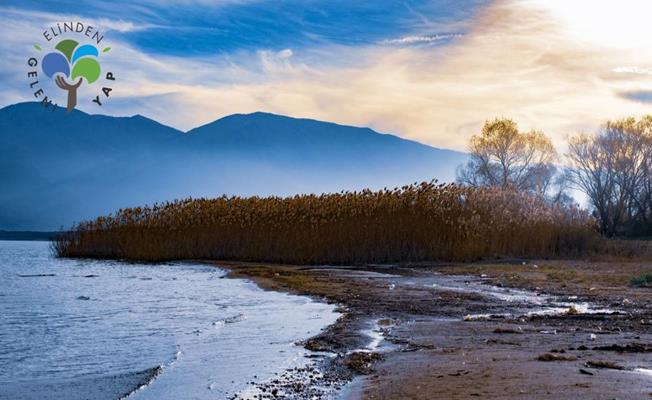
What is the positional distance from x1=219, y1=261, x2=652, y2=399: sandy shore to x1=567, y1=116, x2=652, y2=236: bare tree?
149ft

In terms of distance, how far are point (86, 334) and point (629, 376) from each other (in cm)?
646

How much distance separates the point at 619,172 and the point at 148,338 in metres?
57.7

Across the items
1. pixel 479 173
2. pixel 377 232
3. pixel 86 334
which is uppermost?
pixel 479 173

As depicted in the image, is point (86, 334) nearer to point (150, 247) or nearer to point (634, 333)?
point (634, 333)

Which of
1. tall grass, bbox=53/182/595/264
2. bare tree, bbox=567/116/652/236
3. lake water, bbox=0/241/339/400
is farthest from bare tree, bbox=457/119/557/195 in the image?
lake water, bbox=0/241/339/400

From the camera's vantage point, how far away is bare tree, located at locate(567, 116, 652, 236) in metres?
59.3

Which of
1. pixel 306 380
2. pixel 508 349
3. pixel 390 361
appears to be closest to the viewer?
pixel 306 380

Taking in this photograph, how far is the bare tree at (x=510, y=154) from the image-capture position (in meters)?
65.3

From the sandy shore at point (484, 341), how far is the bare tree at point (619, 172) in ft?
149

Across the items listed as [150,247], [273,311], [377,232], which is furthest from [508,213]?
[273,311]

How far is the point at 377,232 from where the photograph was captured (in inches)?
981

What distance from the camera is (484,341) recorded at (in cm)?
816

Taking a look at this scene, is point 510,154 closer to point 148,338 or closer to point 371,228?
point 371,228

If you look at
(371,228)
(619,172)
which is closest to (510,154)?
(619,172)
